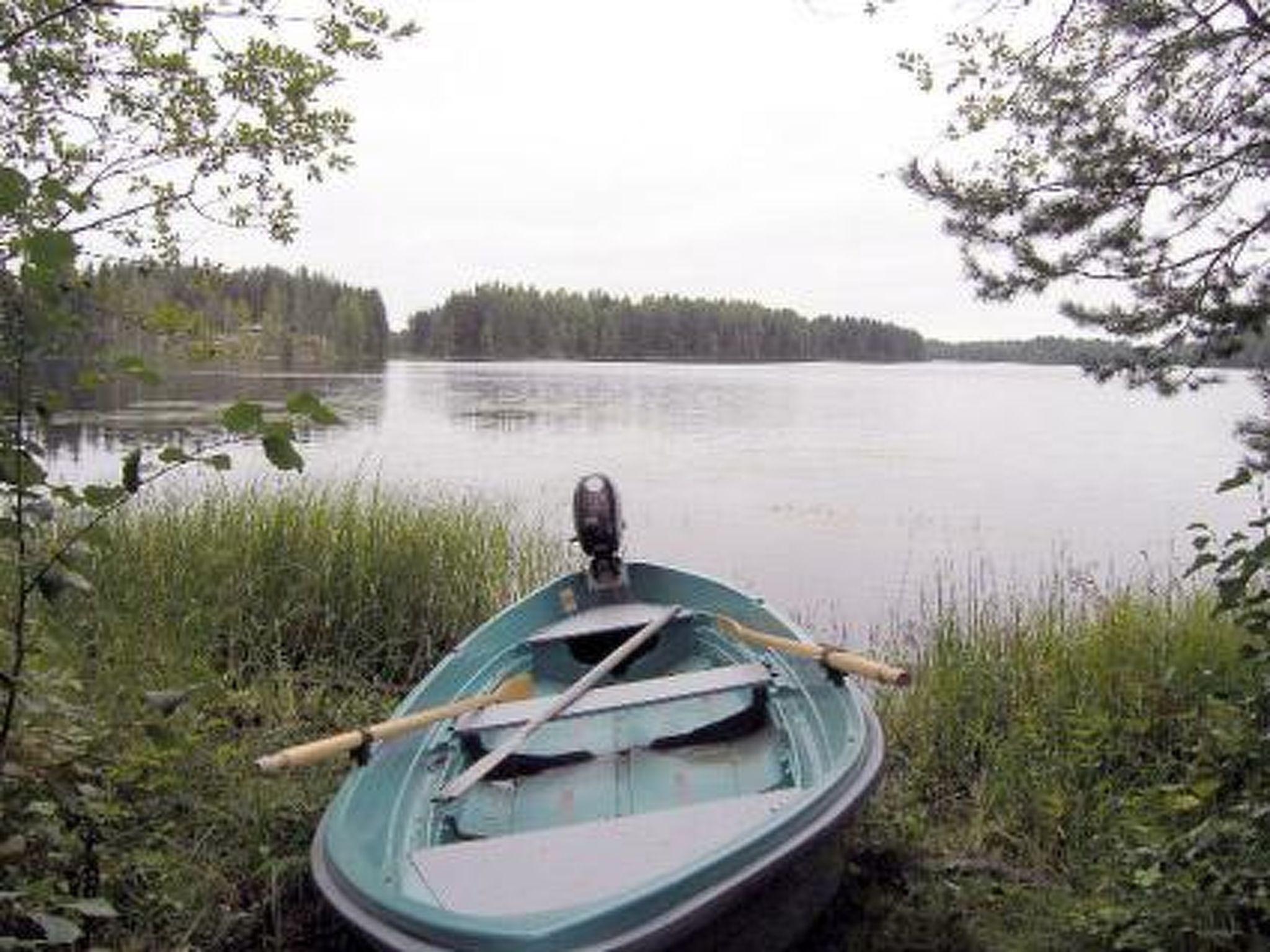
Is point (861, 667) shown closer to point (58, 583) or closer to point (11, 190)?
point (58, 583)

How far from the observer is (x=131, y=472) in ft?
6.33

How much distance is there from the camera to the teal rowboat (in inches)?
99.4

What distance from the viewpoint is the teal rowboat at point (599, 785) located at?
2525 mm

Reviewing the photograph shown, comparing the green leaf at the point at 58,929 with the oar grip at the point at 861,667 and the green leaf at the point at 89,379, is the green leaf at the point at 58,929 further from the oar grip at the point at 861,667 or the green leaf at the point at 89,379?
the oar grip at the point at 861,667

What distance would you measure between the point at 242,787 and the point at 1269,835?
3117mm

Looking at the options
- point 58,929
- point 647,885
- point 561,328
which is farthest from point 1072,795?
point 561,328

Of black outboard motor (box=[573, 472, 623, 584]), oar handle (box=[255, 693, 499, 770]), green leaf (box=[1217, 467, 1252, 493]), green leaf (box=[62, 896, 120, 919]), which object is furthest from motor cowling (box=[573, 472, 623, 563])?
green leaf (box=[62, 896, 120, 919])

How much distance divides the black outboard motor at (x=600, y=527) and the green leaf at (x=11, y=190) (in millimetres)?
4087

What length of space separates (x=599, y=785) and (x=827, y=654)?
0.96m

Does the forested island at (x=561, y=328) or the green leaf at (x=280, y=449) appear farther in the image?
the forested island at (x=561, y=328)

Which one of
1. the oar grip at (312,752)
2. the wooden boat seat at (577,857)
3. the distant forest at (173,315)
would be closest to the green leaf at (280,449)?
the distant forest at (173,315)

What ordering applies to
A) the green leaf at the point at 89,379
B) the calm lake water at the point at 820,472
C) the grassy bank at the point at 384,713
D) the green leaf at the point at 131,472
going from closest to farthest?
the green leaf at the point at 131,472
the green leaf at the point at 89,379
the grassy bank at the point at 384,713
the calm lake water at the point at 820,472

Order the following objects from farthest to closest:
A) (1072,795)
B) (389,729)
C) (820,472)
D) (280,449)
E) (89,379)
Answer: (820,472) → (1072,795) → (389,729) → (89,379) → (280,449)

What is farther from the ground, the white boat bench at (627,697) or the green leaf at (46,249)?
the green leaf at (46,249)
